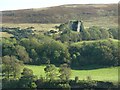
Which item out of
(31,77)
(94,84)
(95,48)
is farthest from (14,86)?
(95,48)

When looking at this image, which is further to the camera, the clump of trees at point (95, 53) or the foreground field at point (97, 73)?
the clump of trees at point (95, 53)

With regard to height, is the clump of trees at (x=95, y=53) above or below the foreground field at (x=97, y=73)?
above

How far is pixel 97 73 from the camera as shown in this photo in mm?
37125

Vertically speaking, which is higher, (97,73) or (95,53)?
(95,53)

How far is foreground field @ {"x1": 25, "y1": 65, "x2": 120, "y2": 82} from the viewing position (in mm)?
34312

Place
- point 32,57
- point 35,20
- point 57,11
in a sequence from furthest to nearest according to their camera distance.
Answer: point 57,11 < point 35,20 < point 32,57

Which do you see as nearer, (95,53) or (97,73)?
(97,73)

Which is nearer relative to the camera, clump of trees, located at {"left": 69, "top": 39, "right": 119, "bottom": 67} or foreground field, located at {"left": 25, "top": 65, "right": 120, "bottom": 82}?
foreground field, located at {"left": 25, "top": 65, "right": 120, "bottom": 82}

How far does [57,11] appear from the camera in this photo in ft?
333

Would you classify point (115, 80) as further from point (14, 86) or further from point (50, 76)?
point (14, 86)

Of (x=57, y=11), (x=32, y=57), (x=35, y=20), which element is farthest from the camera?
(x=57, y=11)

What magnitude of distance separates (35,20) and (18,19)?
5.68 meters

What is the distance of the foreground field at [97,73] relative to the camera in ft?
113

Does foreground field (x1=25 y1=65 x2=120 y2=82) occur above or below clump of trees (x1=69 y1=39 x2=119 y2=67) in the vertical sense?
below
